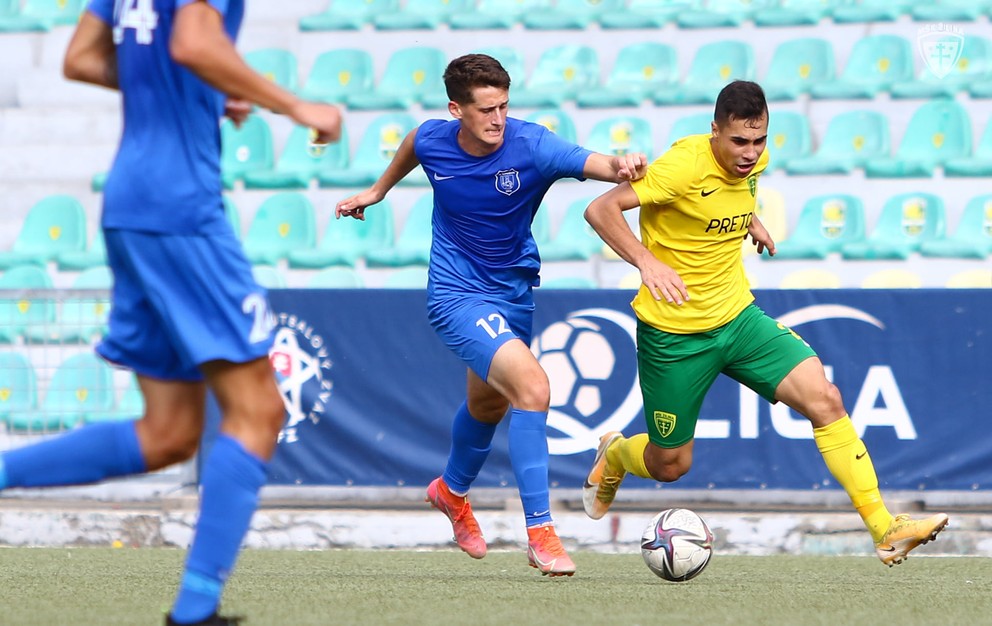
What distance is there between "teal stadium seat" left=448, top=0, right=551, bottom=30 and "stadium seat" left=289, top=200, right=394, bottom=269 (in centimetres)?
201

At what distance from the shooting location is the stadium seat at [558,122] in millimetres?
11508

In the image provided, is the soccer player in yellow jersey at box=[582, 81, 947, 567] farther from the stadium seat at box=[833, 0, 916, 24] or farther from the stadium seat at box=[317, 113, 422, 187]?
the stadium seat at box=[833, 0, 916, 24]

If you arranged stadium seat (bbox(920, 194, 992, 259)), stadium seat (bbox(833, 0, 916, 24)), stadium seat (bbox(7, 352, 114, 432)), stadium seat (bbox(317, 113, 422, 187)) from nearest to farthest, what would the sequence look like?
stadium seat (bbox(7, 352, 114, 432)) → stadium seat (bbox(920, 194, 992, 259)) → stadium seat (bbox(317, 113, 422, 187)) → stadium seat (bbox(833, 0, 916, 24))

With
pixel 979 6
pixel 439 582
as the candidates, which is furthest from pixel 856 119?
pixel 439 582

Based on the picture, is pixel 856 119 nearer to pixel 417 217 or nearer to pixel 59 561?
pixel 417 217

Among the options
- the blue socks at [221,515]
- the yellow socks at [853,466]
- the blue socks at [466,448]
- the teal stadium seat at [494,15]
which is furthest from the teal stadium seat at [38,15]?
the blue socks at [221,515]

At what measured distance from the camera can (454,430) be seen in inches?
254

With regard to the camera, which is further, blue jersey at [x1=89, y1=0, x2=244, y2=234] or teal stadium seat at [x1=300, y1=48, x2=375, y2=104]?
teal stadium seat at [x1=300, y1=48, x2=375, y2=104]

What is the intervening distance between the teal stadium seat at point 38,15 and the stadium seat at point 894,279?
739 centimetres

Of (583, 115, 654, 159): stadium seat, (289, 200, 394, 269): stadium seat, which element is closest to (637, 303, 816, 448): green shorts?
(289, 200, 394, 269): stadium seat

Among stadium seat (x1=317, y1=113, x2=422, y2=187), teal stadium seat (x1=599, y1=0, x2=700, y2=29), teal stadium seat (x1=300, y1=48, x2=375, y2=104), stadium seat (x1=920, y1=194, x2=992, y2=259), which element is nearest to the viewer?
stadium seat (x1=920, y1=194, x2=992, y2=259)

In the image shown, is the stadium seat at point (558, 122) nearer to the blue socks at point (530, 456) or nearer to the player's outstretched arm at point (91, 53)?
the blue socks at point (530, 456)

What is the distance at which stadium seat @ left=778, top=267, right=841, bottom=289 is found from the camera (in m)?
10.3

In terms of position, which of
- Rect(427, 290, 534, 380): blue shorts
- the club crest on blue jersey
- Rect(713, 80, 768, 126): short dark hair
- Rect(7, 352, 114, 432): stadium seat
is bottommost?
Rect(7, 352, 114, 432): stadium seat
